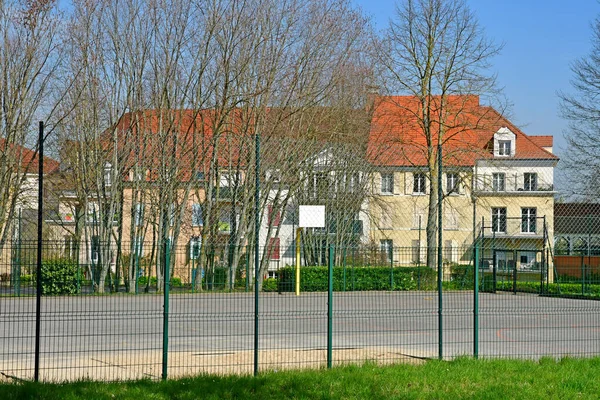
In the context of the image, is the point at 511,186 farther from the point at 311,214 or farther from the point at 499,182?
the point at 311,214

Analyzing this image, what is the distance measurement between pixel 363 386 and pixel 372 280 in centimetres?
816

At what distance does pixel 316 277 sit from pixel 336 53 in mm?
12023

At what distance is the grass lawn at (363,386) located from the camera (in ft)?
32.2

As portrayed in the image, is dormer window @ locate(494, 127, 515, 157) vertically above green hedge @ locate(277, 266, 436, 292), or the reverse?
dormer window @ locate(494, 127, 515, 157)

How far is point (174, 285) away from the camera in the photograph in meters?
13.5

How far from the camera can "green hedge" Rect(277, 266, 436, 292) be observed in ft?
54.0

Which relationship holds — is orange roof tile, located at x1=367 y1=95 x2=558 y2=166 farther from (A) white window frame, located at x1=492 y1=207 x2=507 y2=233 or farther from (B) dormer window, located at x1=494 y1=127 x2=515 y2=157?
(B) dormer window, located at x1=494 y1=127 x2=515 y2=157

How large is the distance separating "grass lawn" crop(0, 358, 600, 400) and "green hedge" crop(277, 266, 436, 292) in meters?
4.06

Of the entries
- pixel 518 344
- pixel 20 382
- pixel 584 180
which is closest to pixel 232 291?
pixel 20 382

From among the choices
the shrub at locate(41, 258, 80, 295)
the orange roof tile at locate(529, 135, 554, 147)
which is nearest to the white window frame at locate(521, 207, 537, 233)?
the shrub at locate(41, 258, 80, 295)

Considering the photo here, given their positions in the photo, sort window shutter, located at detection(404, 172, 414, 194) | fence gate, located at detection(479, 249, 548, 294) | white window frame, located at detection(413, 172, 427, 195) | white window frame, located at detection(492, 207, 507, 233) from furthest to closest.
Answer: window shutter, located at detection(404, 172, 414, 194) → white window frame, located at detection(413, 172, 427, 195) → fence gate, located at detection(479, 249, 548, 294) → white window frame, located at detection(492, 207, 507, 233)

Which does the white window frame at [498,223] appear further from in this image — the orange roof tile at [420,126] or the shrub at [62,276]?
the shrub at [62,276]

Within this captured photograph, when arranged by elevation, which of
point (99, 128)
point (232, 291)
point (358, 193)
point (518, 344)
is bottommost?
point (518, 344)

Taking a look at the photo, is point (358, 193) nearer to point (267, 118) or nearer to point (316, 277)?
point (267, 118)
